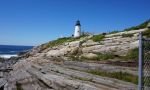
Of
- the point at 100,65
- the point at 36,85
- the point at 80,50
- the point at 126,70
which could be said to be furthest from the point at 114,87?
the point at 80,50

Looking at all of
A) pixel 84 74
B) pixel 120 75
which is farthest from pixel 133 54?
pixel 84 74

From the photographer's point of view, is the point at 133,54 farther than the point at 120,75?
Yes

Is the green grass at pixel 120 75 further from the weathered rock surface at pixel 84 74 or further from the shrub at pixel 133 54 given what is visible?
the shrub at pixel 133 54

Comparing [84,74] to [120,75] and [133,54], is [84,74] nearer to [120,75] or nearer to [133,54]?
[120,75]

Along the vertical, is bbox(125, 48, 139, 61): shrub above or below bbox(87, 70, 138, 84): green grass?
above

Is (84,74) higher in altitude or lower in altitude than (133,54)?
lower

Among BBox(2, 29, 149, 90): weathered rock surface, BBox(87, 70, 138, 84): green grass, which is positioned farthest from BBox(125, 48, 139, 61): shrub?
BBox(87, 70, 138, 84): green grass

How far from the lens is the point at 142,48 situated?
28.2 ft

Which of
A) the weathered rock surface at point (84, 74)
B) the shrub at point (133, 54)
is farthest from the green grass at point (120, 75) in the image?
the shrub at point (133, 54)

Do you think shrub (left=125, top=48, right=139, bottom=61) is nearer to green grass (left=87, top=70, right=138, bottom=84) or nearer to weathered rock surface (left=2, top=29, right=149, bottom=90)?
weathered rock surface (left=2, top=29, right=149, bottom=90)

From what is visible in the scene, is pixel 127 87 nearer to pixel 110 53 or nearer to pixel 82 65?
pixel 82 65

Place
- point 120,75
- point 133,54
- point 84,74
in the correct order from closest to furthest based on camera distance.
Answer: point 120,75 → point 84,74 → point 133,54

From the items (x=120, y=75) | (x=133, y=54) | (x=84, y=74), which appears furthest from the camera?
(x=133, y=54)

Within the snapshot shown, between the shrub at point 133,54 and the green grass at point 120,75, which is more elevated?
the shrub at point 133,54
